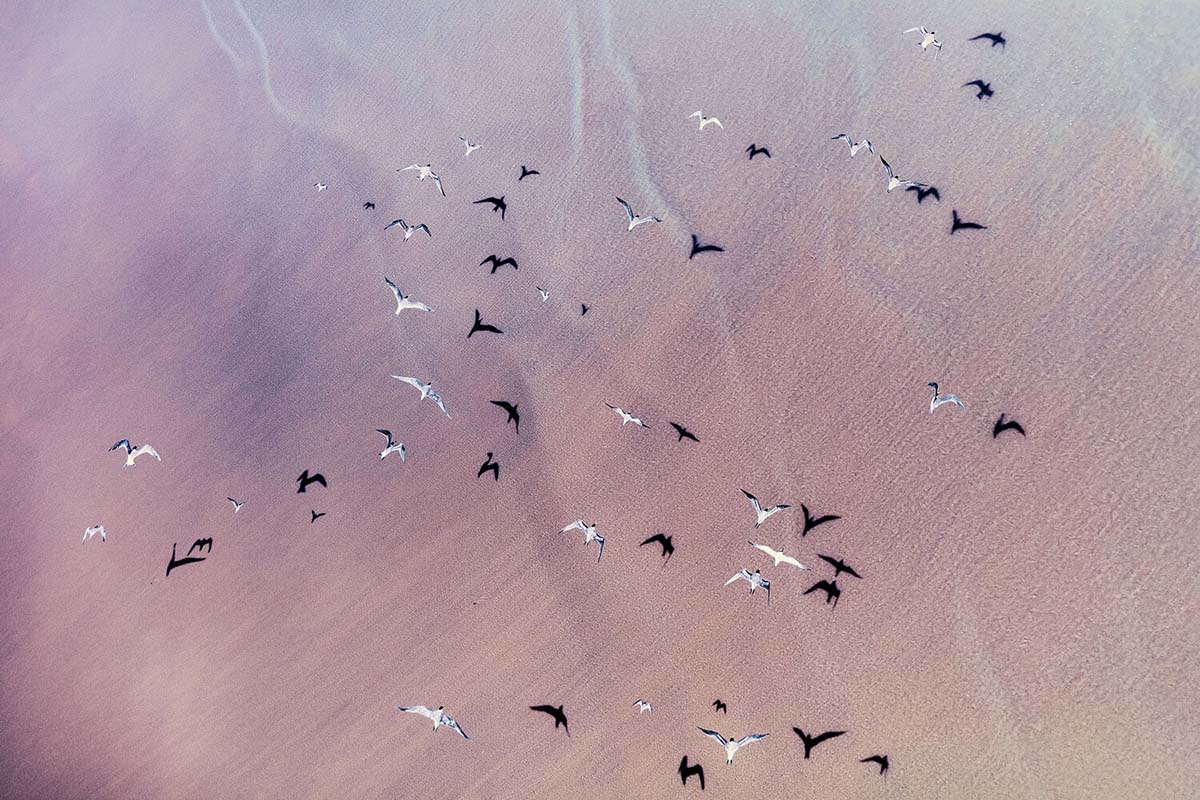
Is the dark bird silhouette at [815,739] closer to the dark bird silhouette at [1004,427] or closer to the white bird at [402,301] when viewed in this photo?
the dark bird silhouette at [1004,427]

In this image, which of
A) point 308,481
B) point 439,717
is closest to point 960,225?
point 439,717

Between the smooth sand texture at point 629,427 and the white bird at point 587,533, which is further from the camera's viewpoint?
→ the white bird at point 587,533

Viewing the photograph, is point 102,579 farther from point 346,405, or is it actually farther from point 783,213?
point 783,213

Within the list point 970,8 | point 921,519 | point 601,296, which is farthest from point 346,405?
point 970,8

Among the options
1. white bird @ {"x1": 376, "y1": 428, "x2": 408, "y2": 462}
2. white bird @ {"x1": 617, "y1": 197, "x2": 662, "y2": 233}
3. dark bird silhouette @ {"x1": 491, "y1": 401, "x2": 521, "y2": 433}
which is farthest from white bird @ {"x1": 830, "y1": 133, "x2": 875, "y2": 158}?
white bird @ {"x1": 376, "y1": 428, "x2": 408, "y2": 462}

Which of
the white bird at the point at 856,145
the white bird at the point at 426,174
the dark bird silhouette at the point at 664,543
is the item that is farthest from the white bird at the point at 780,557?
the white bird at the point at 426,174

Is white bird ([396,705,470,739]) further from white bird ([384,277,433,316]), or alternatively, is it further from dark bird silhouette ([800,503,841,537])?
white bird ([384,277,433,316])
